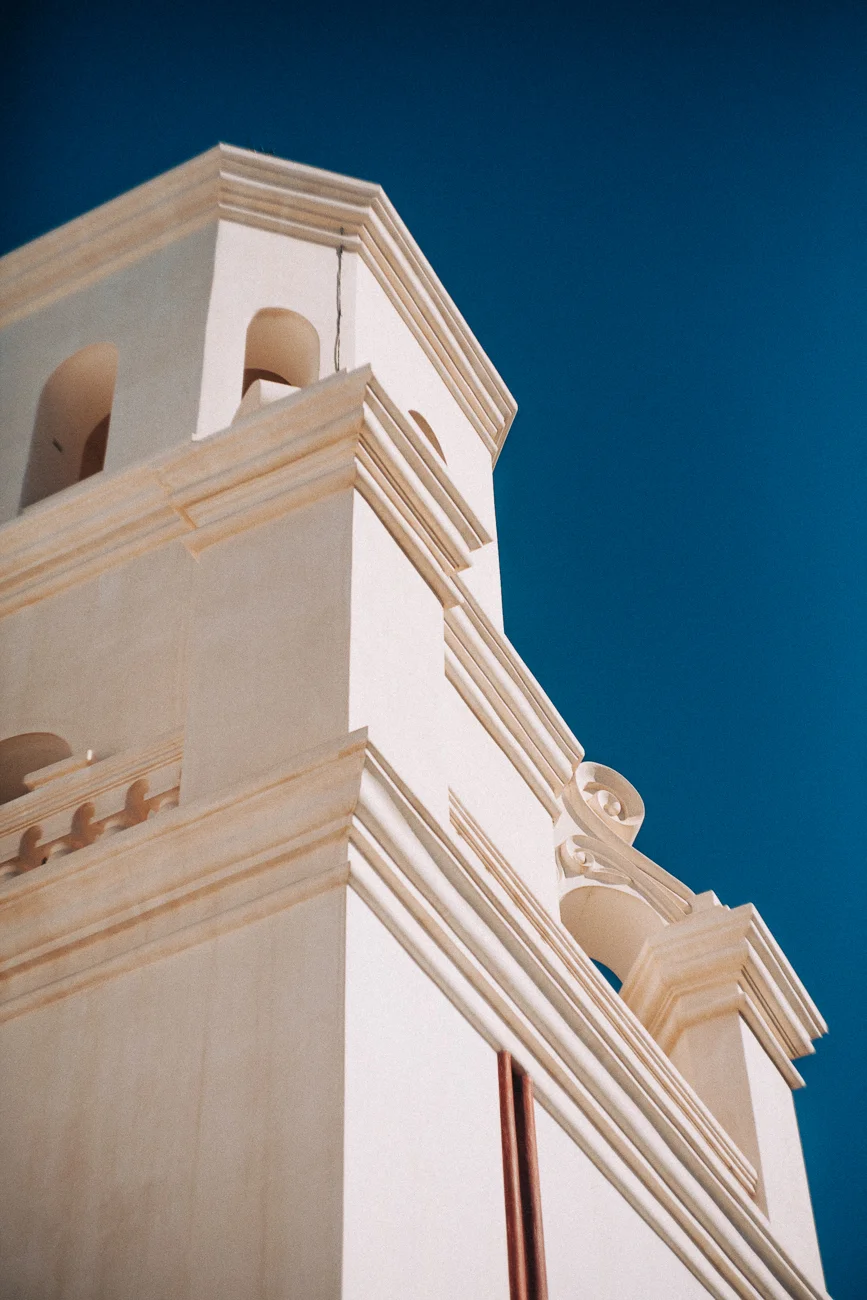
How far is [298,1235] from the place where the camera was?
638 centimetres

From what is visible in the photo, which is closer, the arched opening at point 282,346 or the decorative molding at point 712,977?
the decorative molding at point 712,977

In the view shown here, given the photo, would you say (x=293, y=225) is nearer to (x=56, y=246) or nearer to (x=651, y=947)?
(x=56, y=246)

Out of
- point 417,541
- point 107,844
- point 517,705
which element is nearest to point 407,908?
point 107,844

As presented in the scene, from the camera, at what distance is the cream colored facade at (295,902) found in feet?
22.6

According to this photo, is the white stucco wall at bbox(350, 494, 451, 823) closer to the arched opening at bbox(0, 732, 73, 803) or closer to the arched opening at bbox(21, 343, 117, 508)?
the arched opening at bbox(0, 732, 73, 803)

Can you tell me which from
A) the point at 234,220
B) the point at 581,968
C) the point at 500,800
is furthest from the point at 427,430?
the point at 581,968

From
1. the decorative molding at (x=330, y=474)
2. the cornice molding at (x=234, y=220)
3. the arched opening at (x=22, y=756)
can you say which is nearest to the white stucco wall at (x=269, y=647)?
the decorative molding at (x=330, y=474)

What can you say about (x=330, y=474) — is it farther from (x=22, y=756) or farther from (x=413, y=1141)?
(x=413, y=1141)

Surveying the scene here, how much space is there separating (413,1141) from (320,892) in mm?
963

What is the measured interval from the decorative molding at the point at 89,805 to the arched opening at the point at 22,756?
1.35 metres

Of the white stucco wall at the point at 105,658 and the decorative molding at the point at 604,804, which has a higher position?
the decorative molding at the point at 604,804

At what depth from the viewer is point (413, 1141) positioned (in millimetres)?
7016

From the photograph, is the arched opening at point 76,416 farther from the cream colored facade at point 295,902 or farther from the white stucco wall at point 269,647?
the white stucco wall at point 269,647

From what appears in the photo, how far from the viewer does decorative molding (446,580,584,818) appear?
39.5 ft
